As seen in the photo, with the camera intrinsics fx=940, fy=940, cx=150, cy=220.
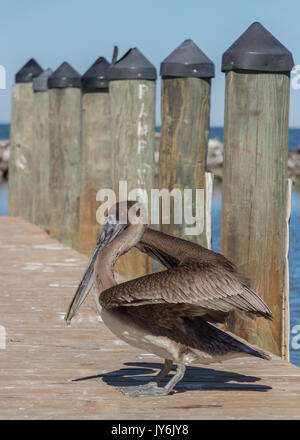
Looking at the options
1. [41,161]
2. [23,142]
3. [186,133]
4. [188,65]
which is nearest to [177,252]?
[186,133]

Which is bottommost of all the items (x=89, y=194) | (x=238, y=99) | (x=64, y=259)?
(x=64, y=259)

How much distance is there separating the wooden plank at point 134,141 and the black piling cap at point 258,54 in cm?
190

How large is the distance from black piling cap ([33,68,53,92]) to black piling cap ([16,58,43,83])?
0.56m

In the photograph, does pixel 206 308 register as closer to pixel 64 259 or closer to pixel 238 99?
pixel 238 99

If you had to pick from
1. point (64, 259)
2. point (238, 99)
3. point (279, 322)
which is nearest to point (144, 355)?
point (279, 322)

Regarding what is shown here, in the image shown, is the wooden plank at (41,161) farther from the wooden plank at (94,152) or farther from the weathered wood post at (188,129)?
the weathered wood post at (188,129)

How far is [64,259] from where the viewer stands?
8.67 meters

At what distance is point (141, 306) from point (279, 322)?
162 centimetres

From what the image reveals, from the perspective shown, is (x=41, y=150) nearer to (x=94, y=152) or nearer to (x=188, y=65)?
(x=94, y=152)

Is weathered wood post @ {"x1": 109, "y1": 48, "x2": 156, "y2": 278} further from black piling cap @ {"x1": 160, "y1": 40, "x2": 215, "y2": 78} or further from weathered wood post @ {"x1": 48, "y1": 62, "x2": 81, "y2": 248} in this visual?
weathered wood post @ {"x1": 48, "y1": 62, "x2": 81, "y2": 248}

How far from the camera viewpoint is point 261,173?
17.8 feet

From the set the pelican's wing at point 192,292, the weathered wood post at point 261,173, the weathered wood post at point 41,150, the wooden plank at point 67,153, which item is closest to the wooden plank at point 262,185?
the weathered wood post at point 261,173

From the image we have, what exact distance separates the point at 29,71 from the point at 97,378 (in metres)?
7.71

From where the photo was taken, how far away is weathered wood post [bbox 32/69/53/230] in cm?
1087
